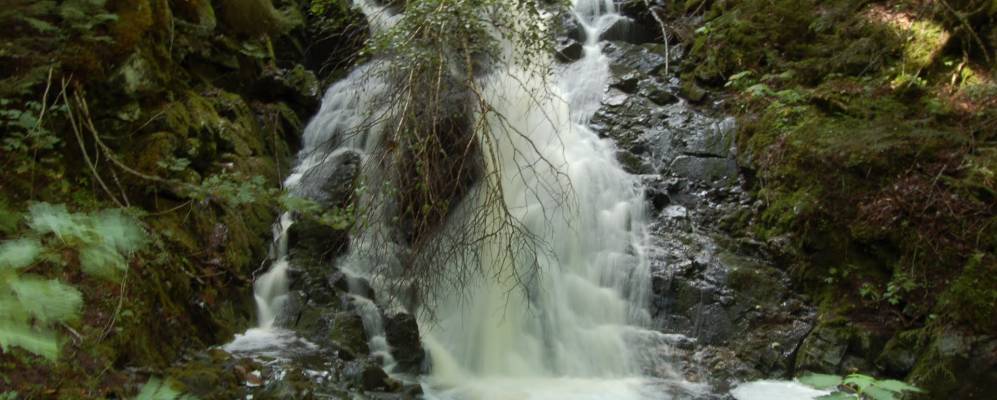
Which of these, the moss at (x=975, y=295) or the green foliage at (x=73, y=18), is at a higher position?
the green foliage at (x=73, y=18)

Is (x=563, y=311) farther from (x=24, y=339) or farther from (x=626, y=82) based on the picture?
(x=24, y=339)

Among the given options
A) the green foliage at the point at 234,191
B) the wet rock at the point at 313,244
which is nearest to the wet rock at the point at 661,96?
the wet rock at the point at 313,244

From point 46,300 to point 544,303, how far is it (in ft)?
17.6

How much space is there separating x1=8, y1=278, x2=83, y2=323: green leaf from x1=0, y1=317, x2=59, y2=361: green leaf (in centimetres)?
3

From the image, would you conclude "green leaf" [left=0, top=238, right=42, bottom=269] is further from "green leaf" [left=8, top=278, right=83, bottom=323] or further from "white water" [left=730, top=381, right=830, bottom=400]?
"white water" [left=730, top=381, right=830, bottom=400]

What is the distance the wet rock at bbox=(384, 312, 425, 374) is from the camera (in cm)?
536

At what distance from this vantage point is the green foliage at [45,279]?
A: 3.41ft

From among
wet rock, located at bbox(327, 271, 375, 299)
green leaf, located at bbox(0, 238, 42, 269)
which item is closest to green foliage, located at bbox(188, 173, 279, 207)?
wet rock, located at bbox(327, 271, 375, 299)

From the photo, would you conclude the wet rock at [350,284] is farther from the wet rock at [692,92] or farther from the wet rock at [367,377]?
the wet rock at [692,92]

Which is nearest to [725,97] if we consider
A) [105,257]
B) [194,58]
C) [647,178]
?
[647,178]

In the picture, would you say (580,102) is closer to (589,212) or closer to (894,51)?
(589,212)

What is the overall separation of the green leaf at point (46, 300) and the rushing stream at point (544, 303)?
3.63 meters

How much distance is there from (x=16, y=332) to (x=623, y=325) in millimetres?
5561

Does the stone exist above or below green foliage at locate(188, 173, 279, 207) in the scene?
below
